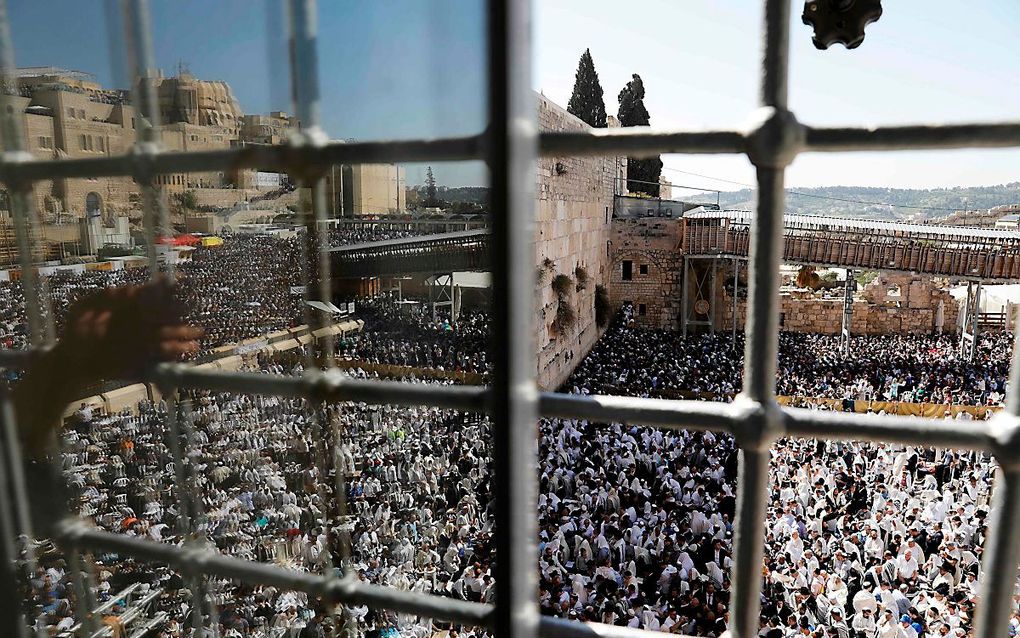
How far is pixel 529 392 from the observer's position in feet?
2.24

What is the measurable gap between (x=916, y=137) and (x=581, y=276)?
11.7 m

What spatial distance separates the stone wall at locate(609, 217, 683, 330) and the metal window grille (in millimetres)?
16071

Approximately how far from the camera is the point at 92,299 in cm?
83

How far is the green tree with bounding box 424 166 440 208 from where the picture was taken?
758 mm

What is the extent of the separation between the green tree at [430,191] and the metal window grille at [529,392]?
20mm

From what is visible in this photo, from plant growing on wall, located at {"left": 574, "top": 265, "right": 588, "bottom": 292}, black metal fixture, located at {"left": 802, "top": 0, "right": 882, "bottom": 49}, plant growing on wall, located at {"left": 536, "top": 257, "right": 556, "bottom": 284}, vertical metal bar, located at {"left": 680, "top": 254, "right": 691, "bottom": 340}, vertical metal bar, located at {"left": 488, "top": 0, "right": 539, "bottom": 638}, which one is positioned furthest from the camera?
vertical metal bar, located at {"left": 680, "top": 254, "right": 691, "bottom": 340}

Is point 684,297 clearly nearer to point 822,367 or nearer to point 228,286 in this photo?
point 822,367

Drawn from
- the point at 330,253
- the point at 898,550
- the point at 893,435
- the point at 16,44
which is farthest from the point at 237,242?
the point at 898,550

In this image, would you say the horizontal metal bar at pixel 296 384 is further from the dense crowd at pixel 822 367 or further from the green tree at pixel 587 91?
the green tree at pixel 587 91

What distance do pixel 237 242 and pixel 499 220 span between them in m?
0.39

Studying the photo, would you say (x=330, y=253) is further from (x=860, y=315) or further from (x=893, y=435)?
(x=860, y=315)

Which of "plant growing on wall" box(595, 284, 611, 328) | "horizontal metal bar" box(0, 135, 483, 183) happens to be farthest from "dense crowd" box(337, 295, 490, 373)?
"plant growing on wall" box(595, 284, 611, 328)

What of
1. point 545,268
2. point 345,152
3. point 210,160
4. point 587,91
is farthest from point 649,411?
point 587,91

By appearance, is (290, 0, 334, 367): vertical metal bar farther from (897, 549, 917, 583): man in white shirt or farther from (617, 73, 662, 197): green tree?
(617, 73, 662, 197): green tree
